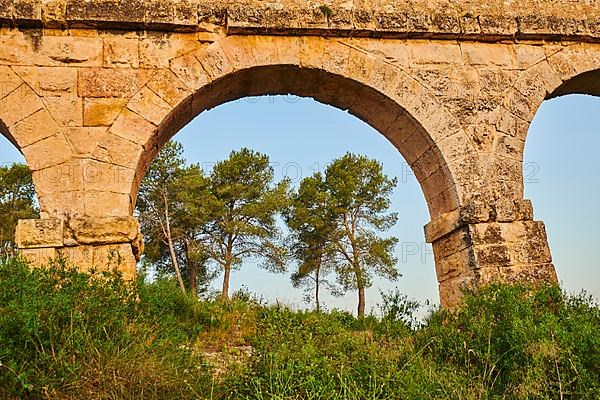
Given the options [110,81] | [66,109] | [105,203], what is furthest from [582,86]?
[66,109]

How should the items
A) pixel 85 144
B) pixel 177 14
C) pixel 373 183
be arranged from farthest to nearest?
pixel 373 183, pixel 177 14, pixel 85 144

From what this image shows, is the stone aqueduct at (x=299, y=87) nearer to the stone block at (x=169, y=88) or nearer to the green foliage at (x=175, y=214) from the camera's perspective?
the stone block at (x=169, y=88)

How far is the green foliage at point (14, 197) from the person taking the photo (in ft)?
52.7

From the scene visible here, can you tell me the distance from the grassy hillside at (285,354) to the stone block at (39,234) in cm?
49

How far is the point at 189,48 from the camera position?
5852 millimetres

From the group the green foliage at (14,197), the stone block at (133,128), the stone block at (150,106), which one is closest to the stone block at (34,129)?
the stone block at (133,128)

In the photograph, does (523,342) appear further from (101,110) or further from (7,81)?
(7,81)

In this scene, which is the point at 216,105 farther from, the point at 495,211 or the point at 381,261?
the point at 381,261

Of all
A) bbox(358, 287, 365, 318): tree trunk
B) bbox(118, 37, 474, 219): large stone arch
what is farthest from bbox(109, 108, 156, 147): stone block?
bbox(358, 287, 365, 318): tree trunk

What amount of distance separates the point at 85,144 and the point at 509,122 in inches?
180

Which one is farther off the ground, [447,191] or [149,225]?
[149,225]

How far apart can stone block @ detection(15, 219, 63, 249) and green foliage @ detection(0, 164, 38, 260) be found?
11826 mm

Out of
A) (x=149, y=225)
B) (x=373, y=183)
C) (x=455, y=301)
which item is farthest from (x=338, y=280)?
(x=455, y=301)

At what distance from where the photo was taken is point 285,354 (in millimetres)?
3912
